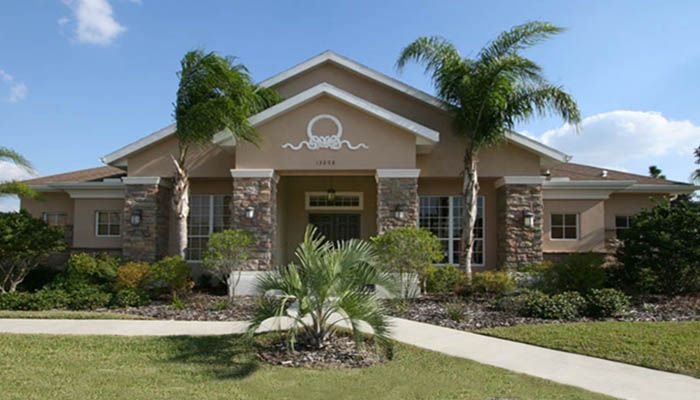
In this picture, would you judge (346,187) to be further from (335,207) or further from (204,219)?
(204,219)

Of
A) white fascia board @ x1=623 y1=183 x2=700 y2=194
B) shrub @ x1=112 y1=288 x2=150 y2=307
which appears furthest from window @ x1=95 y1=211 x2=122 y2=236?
white fascia board @ x1=623 y1=183 x2=700 y2=194

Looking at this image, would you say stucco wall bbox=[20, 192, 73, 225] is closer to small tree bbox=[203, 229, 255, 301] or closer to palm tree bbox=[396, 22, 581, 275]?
small tree bbox=[203, 229, 255, 301]

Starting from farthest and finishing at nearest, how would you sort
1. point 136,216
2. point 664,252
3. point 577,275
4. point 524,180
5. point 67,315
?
point 136,216
point 524,180
point 664,252
point 577,275
point 67,315

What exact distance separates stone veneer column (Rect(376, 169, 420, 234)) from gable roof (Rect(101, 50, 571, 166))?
8.63ft

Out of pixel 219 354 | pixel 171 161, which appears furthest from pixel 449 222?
pixel 219 354

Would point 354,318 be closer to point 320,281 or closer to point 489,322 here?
point 320,281

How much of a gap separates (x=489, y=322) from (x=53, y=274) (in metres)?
13.8

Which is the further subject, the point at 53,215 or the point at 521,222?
the point at 53,215

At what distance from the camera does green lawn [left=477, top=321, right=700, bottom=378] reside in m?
7.70

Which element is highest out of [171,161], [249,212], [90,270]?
[171,161]

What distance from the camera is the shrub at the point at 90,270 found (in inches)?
554

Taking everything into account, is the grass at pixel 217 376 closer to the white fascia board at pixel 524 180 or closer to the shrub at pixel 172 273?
the shrub at pixel 172 273

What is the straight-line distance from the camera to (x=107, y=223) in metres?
17.8

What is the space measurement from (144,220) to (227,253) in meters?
4.20
